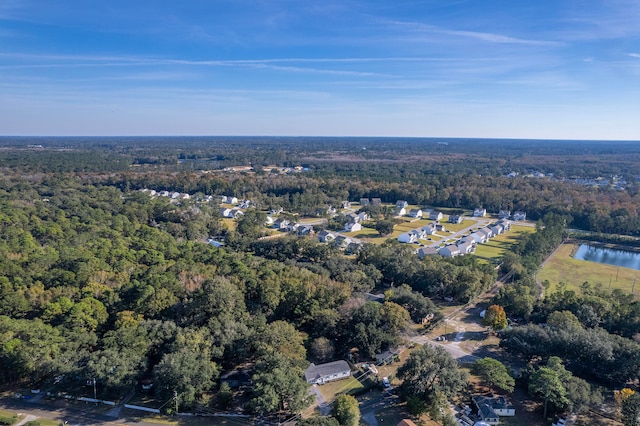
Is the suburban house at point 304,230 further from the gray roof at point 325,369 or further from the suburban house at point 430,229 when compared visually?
the gray roof at point 325,369

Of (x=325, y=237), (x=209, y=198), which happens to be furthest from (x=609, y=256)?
(x=209, y=198)

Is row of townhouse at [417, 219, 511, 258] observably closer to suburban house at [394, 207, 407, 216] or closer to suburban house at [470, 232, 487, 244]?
suburban house at [470, 232, 487, 244]

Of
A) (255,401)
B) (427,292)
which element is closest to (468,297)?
(427,292)

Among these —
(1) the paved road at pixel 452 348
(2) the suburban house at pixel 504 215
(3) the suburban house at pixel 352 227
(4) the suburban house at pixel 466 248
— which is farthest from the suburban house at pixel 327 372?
(2) the suburban house at pixel 504 215

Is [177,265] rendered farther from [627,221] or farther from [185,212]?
[627,221]

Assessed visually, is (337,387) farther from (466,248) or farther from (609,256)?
(609,256)
